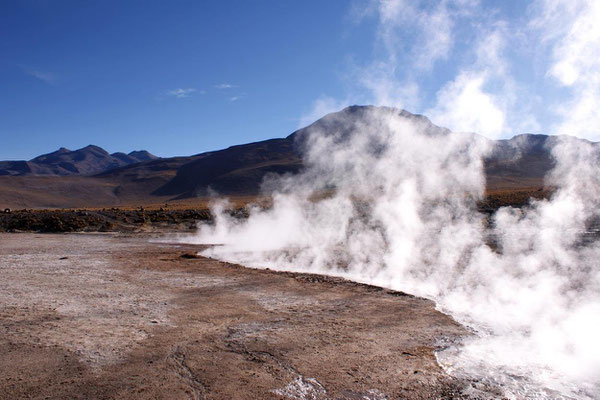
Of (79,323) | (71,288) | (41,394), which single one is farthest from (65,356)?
(71,288)

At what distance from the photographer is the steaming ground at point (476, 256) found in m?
6.32

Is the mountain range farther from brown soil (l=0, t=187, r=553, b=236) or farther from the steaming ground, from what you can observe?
the steaming ground

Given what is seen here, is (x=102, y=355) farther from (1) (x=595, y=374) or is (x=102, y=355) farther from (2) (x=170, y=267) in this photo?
(2) (x=170, y=267)

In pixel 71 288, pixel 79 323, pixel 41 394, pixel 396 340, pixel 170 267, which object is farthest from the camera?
pixel 170 267

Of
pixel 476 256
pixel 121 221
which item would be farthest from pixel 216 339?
pixel 121 221

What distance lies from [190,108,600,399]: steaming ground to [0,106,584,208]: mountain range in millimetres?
49088

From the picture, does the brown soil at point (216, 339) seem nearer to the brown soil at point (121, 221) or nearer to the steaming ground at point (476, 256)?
the steaming ground at point (476, 256)

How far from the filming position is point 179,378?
5434 mm

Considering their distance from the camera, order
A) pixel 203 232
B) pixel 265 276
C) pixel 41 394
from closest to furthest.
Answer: pixel 41 394
pixel 265 276
pixel 203 232

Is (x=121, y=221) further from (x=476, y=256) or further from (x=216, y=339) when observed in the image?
(x=216, y=339)

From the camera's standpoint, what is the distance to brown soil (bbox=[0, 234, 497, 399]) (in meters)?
5.29

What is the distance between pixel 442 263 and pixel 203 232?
18.8 meters

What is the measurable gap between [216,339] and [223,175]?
12293cm

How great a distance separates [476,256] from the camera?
16047mm
